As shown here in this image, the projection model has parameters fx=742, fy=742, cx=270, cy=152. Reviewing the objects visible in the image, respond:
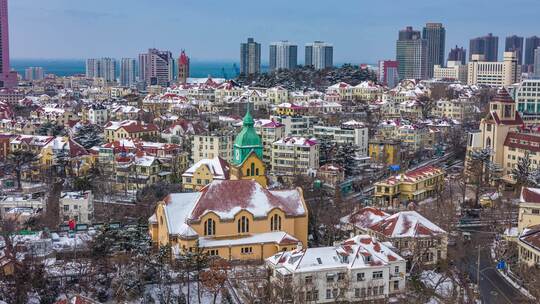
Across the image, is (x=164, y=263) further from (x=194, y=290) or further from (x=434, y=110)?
(x=434, y=110)

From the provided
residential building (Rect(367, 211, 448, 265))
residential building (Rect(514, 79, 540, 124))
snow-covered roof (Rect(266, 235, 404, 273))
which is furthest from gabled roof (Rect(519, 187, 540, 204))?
residential building (Rect(514, 79, 540, 124))

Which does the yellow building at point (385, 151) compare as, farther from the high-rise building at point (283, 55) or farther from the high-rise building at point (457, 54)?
the high-rise building at point (457, 54)

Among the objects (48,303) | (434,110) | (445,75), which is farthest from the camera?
(445,75)

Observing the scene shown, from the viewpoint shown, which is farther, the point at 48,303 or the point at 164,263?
the point at 164,263

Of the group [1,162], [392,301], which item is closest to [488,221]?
[392,301]

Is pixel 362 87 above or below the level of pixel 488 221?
above

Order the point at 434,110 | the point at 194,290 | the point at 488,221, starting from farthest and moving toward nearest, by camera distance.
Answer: the point at 434,110, the point at 488,221, the point at 194,290

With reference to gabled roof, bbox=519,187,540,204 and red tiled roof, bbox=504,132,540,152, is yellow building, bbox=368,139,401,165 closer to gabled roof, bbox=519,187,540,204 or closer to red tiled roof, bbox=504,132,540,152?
red tiled roof, bbox=504,132,540,152
